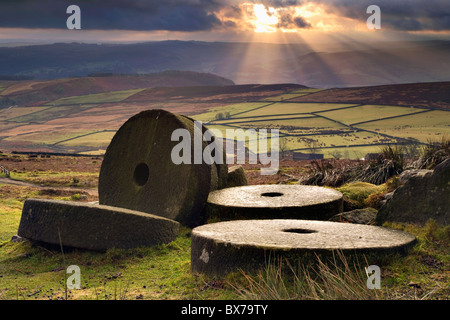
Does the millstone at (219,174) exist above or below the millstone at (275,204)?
above

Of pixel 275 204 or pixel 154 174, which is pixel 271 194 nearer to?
A: pixel 275 204

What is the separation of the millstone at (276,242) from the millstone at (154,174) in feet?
10.7

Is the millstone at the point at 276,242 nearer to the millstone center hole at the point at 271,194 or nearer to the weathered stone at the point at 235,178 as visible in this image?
the millstone center hole at the point at 271,194

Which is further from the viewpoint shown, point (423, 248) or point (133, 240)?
point (133, 240)

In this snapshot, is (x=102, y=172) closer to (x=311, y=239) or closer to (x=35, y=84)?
(x=311, y=239)

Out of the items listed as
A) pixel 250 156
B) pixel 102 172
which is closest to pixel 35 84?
pixel 250 156

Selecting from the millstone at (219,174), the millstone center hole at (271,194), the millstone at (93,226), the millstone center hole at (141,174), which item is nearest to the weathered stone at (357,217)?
the millstone center hole at (271,194)

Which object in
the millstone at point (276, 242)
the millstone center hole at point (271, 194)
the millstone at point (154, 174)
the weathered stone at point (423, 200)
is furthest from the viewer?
the millstone center hole at point (271, 194)

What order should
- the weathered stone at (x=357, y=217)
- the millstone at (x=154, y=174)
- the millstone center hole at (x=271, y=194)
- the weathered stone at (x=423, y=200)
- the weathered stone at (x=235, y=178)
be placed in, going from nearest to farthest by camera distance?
the weathered stone at (x=423, y=200), the weathered stone at (x=357, y=217), the millstone at (x=154, y=174), the millstone center hole at (x=271, y=194), the weathered stone at (x=235, y=178)

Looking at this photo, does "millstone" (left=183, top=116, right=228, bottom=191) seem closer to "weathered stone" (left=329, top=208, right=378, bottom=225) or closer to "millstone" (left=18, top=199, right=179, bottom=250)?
"millstone" (left=18, top=199, right=179, bottom=250)

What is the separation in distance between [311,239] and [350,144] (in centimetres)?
4035

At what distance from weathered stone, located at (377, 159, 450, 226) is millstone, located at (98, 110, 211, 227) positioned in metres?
4.57

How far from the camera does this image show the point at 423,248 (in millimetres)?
8555

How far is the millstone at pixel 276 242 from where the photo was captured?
23.9ft
